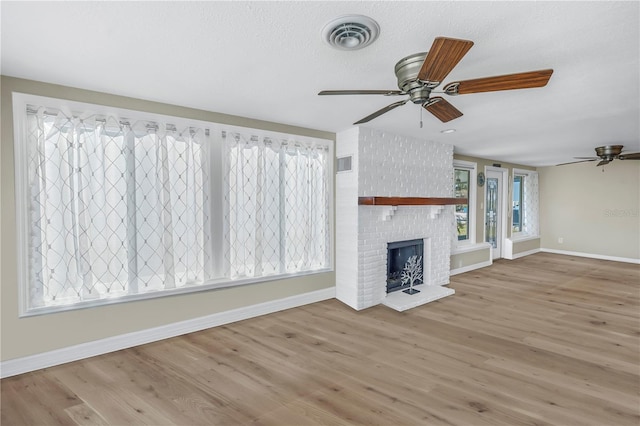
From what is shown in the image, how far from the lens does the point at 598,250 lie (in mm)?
7305

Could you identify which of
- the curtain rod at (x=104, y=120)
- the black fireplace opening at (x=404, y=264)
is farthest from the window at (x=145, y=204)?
the black fireplace opening at (x=404, y=264)

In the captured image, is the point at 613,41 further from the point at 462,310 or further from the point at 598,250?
the point at 598,250

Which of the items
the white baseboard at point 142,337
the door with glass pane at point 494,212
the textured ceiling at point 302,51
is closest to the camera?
A: the textured ceiling at point 302,51

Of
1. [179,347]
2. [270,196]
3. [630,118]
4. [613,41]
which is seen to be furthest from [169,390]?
[630,118]

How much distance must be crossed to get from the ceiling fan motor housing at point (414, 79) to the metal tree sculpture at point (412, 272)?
308 centimetres

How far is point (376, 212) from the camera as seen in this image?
4.13 meters

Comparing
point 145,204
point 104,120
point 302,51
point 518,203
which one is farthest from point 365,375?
point 518,203

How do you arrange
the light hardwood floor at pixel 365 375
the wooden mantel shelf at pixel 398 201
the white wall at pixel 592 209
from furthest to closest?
the white wall at pixel 592 209
the wooden mantel shelf at pixel 398 201
the light hardwood floor at pixel 365 375

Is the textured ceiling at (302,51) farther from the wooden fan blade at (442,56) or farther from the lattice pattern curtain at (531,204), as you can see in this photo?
the lattice pattern curtain at (531,204)

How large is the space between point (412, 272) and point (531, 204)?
17.9 ft

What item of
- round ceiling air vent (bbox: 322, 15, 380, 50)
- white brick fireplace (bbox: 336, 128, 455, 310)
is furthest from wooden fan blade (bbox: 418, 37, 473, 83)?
white brick fireplace (bbox: 336, 128, 455, 310)

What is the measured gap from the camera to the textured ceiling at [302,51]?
153cm

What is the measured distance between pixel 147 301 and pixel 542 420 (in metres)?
3.19

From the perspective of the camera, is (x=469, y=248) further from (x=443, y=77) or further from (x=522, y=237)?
(x=443, y=77)
